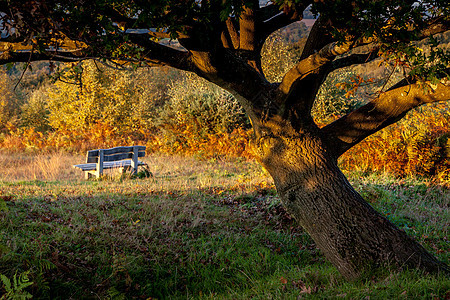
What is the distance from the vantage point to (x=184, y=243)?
5.02m

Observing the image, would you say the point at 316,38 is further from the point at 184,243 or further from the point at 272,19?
the point at 184,243

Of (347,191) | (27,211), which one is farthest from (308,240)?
(27,211)

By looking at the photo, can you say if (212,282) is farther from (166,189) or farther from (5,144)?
(5,144)

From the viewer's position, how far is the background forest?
887cm

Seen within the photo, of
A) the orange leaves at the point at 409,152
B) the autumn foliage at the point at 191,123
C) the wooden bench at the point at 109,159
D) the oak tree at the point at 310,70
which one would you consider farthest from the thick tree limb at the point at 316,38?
the wooden bench at the point at 109,159

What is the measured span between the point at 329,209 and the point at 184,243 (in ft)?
7.35

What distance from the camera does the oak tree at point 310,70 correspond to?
3.24 meters

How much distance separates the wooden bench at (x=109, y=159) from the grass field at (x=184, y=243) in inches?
65.5

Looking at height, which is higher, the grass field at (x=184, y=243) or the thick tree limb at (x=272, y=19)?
the thick tree limb at (x=272, y=19)

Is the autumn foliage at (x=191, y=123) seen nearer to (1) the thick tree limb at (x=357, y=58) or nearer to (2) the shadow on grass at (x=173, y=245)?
(1) the thick tree limb at (x=357, y=58)

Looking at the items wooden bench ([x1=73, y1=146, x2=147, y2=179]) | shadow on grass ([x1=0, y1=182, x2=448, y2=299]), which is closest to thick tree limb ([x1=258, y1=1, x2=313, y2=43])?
shadow on grass ([x1=0, y1=182, x2=448, y2=299])

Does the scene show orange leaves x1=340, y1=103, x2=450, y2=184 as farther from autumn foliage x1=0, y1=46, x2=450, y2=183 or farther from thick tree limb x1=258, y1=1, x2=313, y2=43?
thick tree limb x1=258, y1=1, x2=313, y2=43

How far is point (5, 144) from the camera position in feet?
55.0

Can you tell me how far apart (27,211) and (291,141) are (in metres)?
4.39
